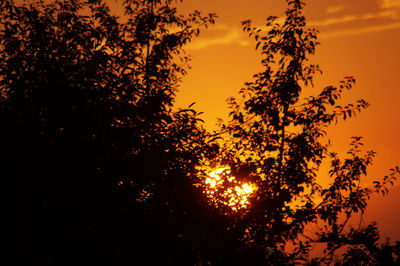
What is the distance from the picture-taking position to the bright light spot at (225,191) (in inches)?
422

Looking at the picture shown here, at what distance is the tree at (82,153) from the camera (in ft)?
25.9

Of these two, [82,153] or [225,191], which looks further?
[225,191]

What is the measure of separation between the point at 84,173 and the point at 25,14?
5681 millimetres

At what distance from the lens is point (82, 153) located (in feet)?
28.1

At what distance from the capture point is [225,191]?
1102 cm

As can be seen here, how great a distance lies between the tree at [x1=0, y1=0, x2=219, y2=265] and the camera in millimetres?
7898

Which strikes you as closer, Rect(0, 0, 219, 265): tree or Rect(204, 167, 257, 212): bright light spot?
Rect(0, 0, 219, 265): tree

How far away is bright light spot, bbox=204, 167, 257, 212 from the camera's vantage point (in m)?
10.7

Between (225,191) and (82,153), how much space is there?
13.7 feet

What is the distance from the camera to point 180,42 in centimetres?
1544

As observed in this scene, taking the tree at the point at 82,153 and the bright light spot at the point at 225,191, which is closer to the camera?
the tree at the point at 82,153

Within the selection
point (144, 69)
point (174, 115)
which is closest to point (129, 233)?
point (174, 115)

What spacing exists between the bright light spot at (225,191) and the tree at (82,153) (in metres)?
0.77

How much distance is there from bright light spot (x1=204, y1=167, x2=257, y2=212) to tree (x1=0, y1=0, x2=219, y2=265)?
0.77 m
